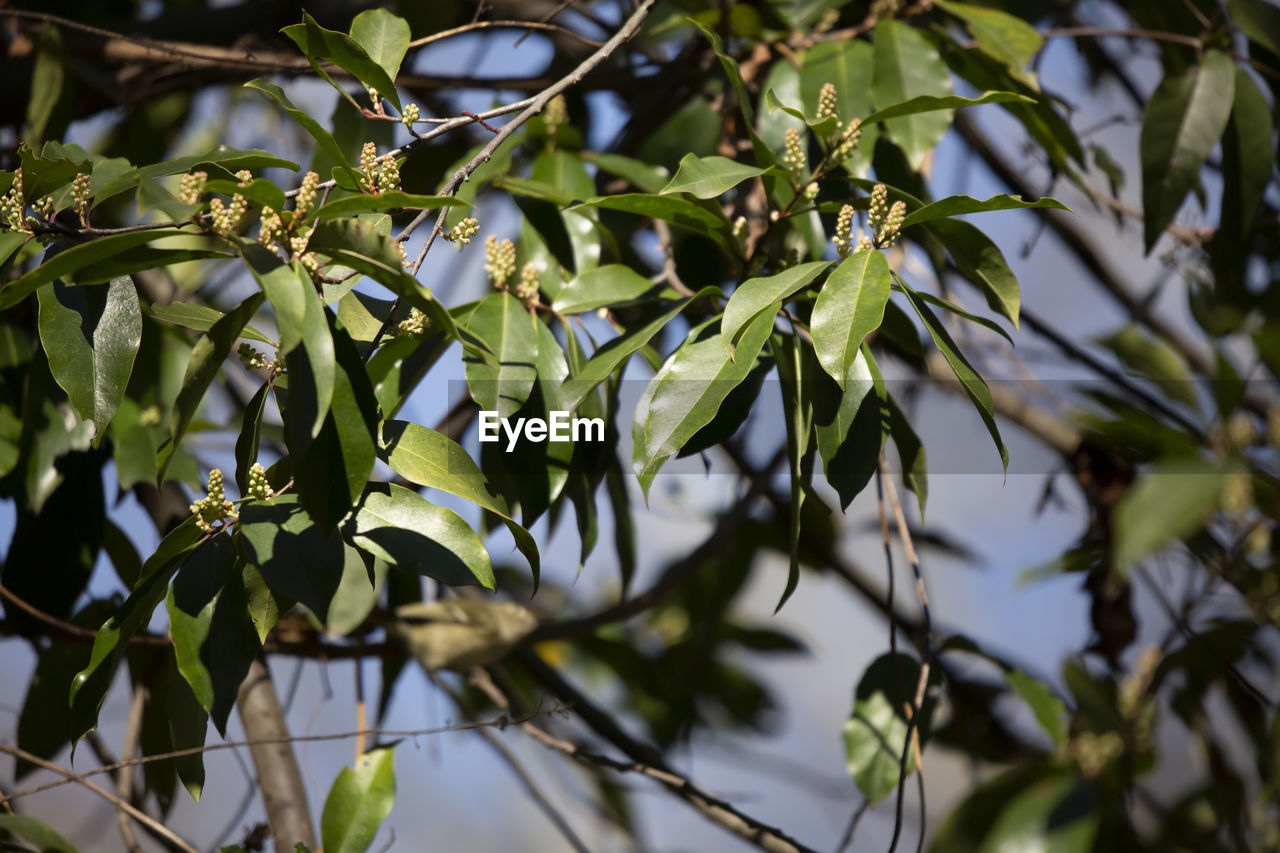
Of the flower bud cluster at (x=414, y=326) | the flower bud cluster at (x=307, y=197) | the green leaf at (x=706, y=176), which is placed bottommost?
the flower bud cluster at (x=414, y=326)

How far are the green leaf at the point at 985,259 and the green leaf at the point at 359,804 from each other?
598mm

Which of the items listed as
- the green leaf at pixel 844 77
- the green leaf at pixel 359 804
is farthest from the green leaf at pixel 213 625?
the green leaf at pixel 844 77

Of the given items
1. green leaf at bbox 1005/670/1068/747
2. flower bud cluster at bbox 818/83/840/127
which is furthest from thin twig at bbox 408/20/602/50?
green leaf at bbox 1005/670/1068/747

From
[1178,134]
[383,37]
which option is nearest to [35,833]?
[383,37]

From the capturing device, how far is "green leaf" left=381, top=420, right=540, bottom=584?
21.5 inches

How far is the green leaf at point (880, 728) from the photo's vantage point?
0.86 metres

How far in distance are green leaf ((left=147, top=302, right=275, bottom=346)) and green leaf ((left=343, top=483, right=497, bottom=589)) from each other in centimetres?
11

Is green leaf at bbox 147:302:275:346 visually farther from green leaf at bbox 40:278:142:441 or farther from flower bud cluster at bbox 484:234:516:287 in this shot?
flower bud cluster at bbox 484:234:516:287

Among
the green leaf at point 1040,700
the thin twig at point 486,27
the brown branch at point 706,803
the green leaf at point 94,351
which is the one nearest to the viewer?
the green leaf at point 94,351

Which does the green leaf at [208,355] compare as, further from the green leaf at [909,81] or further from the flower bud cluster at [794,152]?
the green leaf at [909,81]

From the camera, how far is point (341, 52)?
557mm

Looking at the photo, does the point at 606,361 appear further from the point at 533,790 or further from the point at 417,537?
the point at 533,790

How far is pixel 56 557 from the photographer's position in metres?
0.89

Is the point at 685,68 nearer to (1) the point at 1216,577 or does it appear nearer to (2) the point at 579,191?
(2) the point at 579,191
